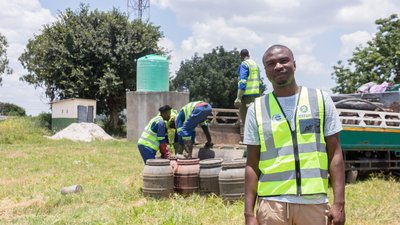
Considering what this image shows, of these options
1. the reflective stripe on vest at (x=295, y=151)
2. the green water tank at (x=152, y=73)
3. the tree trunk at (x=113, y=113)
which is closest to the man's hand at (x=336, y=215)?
the reflective stripe on vest at (x=295, y=151)

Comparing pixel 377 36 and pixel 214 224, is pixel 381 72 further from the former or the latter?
pixel 214 224

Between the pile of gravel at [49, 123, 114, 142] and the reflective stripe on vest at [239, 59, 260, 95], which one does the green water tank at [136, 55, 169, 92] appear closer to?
the pile of gravel at [49, 123, 114, 142]

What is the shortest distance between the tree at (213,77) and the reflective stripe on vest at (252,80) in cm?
2990

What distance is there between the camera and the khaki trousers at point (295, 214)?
2.70 metres

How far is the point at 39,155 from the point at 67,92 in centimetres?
1173

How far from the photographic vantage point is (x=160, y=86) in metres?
19.8

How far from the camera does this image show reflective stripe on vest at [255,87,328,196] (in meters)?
2.73

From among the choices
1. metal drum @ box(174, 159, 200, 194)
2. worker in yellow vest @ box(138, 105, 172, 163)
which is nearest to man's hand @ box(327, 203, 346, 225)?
metal drum @ box(174, 159, 200, 194)

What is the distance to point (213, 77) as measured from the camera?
127 ft

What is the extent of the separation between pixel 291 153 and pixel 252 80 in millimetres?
5666

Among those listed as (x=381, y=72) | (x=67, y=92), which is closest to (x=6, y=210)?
(x=67, y=92)

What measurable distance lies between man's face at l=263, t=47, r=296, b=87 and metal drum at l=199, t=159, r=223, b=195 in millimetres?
4354

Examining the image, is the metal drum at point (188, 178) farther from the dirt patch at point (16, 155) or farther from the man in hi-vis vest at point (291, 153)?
the dirt patch at point (16, 155)

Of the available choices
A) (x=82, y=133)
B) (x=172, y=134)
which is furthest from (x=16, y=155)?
(x=172, y=134)
